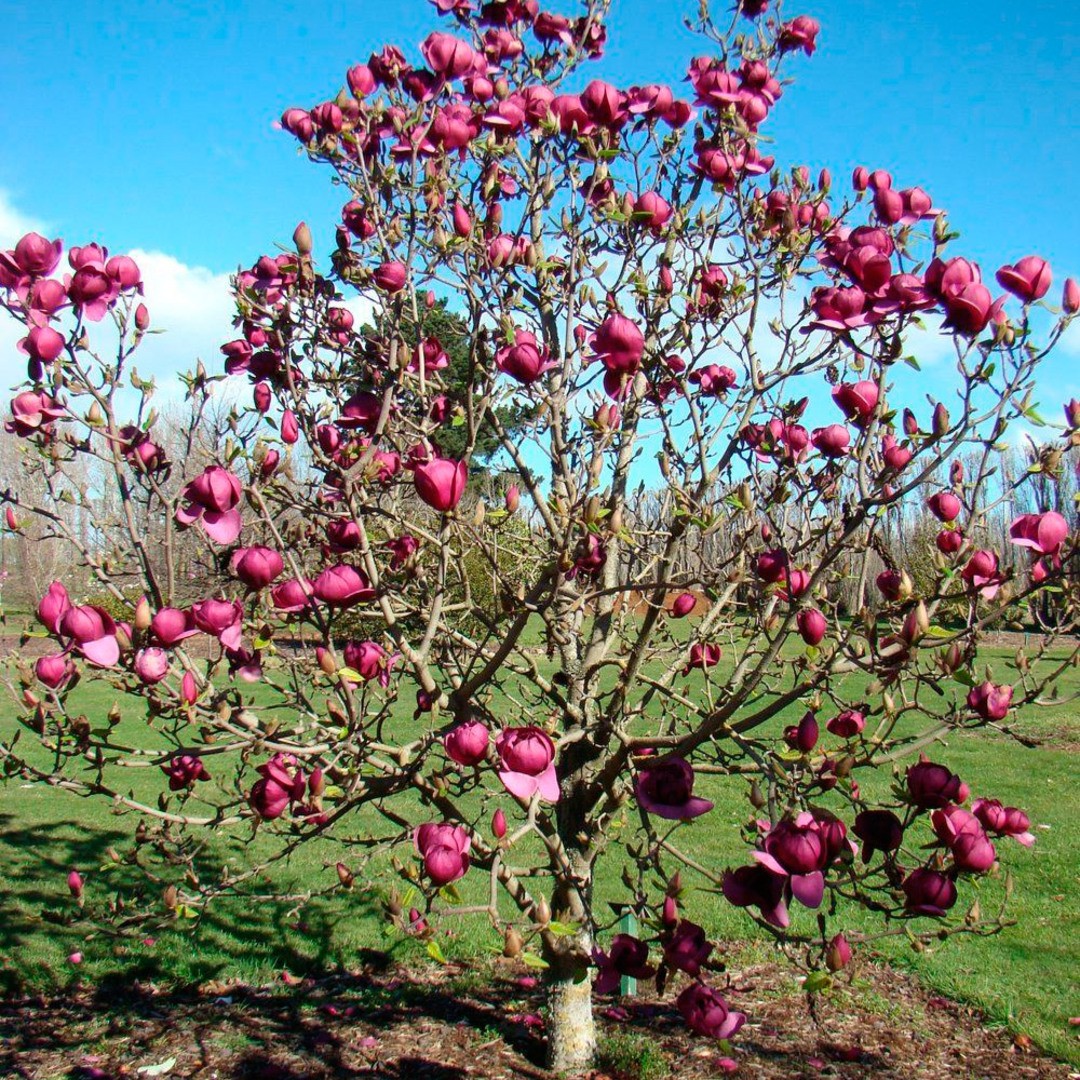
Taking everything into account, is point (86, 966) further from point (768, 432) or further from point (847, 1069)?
point (768, 432)

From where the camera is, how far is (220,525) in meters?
1.70

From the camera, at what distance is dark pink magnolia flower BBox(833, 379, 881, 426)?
A: 1856 millimetres

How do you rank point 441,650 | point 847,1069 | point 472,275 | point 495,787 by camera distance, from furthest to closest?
point 495,787, point 847,1069, point 441,650, point 472,275

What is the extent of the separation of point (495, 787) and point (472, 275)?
15.8 ft

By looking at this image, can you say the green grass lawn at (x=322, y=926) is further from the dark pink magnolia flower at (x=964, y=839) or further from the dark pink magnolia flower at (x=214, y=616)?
the dark pink magnolia flower at (x=964, y=839)

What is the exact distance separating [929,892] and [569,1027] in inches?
75.4

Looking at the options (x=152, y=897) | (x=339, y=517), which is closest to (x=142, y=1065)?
(x=152, y=897)

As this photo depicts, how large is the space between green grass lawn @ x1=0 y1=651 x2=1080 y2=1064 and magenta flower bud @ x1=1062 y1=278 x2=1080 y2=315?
2.02 m

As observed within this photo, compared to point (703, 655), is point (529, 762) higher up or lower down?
lower down

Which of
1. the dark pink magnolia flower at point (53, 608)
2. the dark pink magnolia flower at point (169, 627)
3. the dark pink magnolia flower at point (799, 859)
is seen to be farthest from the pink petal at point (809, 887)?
the dark pink magnolia flower at point (53, 608)

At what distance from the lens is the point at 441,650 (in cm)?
295

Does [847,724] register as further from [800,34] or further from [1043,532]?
[800,34]

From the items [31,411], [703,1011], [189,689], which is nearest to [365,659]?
[189,689]

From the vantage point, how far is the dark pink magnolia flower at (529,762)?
4.71ft
